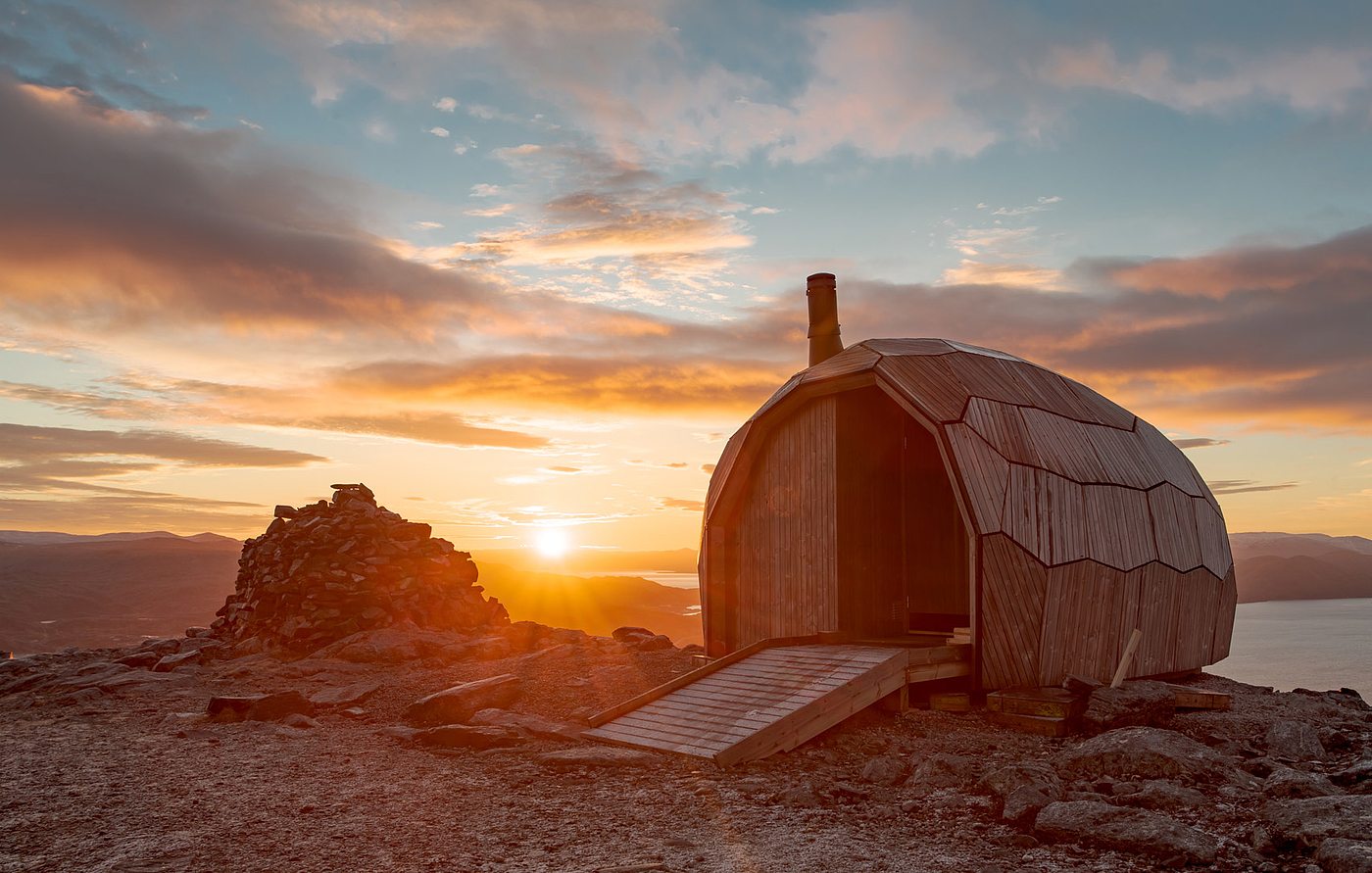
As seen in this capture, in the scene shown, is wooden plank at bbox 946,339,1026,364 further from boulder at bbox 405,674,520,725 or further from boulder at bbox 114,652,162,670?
boulder at bbox 114,652,162,670

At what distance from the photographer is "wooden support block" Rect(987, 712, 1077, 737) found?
841 centimetres

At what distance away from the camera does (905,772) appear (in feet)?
23.1

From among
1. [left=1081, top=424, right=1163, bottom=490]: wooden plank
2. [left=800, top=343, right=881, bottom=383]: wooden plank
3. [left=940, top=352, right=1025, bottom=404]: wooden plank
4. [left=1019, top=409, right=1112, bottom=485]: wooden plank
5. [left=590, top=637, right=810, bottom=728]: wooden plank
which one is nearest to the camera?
[left=590, top=637, right=810, bottom=728]: wooden plank

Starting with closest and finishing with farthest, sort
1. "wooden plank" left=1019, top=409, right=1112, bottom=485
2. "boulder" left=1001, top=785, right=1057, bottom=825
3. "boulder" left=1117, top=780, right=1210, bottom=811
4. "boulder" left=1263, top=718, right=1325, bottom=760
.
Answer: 1. "boulder" left=1001, top=785, right=1057, bottom=825
2. "boulder" left=1117, top=780, right=1210, bottom=811
3. "boulder" left=1263, top=718, right=1325, bottom=760
4. "wooden plank" left=1019, top=409, right=1112, bottom=485

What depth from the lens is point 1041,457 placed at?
10109mm

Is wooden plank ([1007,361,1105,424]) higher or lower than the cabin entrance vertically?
higher

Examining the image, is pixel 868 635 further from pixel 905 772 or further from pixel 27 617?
pixel 27 617

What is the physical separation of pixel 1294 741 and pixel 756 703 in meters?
5.15

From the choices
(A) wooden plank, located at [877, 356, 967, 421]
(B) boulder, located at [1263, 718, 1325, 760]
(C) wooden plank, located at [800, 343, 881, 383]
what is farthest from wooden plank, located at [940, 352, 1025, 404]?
(B) boulder, located at [1263, 718, 1325, 760]

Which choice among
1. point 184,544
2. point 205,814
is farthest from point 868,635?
point 184,544

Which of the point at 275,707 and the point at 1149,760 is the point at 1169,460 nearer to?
the point at 1149,760

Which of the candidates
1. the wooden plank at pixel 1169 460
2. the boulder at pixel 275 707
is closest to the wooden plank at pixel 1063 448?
the wooden plank at pixel 1169 460

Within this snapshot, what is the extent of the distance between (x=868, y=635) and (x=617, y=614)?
8477cm

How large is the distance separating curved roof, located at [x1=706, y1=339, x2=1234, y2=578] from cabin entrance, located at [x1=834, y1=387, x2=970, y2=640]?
0.94 metres
